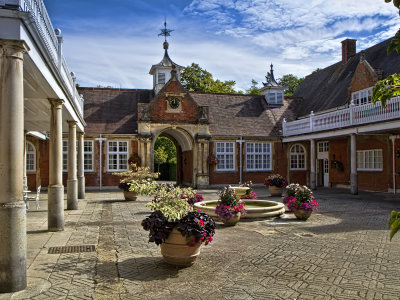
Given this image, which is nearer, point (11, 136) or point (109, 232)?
point (11, 136)

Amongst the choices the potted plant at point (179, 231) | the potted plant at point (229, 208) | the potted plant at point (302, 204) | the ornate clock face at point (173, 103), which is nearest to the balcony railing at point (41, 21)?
the potted plant at point (179, 231)

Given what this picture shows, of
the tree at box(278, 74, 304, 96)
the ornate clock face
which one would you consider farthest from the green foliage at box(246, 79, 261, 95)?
the ornate clock face

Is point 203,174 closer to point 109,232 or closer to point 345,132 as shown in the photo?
point 345,132

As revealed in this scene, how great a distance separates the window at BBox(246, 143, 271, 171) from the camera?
27.2 metres

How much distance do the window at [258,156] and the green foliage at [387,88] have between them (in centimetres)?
2414

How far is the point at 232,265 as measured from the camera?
6.82 m

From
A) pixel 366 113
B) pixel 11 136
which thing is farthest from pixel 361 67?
pixel 11 136

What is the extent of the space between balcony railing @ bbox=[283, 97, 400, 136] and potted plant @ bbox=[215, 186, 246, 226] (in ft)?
28.9

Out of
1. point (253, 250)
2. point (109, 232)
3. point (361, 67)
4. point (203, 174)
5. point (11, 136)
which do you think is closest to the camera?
point (11, 136)

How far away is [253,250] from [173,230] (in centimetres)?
228

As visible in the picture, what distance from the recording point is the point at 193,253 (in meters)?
6.61

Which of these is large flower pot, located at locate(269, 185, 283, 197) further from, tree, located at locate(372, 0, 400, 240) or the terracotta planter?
tree, located at locate(372, 0, 400, 240)

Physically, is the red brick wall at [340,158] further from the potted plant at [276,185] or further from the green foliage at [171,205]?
the green foliage at [171,205]

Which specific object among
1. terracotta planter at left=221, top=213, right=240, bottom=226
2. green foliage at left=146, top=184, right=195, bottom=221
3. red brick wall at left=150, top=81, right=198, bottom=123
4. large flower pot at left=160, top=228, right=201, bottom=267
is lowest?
terracotta planter at left=221, top=213, right=240, bottom=226
